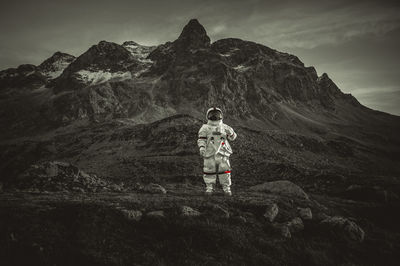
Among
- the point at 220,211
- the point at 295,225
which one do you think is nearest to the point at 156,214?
the point at 220,211

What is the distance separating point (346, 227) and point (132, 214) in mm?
7924

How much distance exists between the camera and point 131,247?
23.8ft

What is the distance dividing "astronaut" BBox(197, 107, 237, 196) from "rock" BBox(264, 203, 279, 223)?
11.0 ft

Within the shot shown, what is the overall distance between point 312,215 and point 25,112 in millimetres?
190796

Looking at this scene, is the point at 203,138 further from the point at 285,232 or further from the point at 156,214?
the point at 285,232

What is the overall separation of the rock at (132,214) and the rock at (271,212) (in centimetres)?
467

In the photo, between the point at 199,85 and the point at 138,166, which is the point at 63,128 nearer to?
the point at 199,85

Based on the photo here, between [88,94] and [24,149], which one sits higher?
[88,94]

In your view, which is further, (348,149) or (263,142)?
(348,149)

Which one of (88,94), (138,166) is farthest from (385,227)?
(88,94)

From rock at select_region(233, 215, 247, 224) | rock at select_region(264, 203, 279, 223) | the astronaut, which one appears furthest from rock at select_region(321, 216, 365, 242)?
the astronaut

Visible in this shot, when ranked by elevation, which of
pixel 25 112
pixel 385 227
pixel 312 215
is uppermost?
pixel 25 112

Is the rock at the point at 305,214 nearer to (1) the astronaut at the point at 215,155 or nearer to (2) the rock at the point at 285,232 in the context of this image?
(2) the rock at the point at 285,232

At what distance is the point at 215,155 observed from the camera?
47.5 ft
